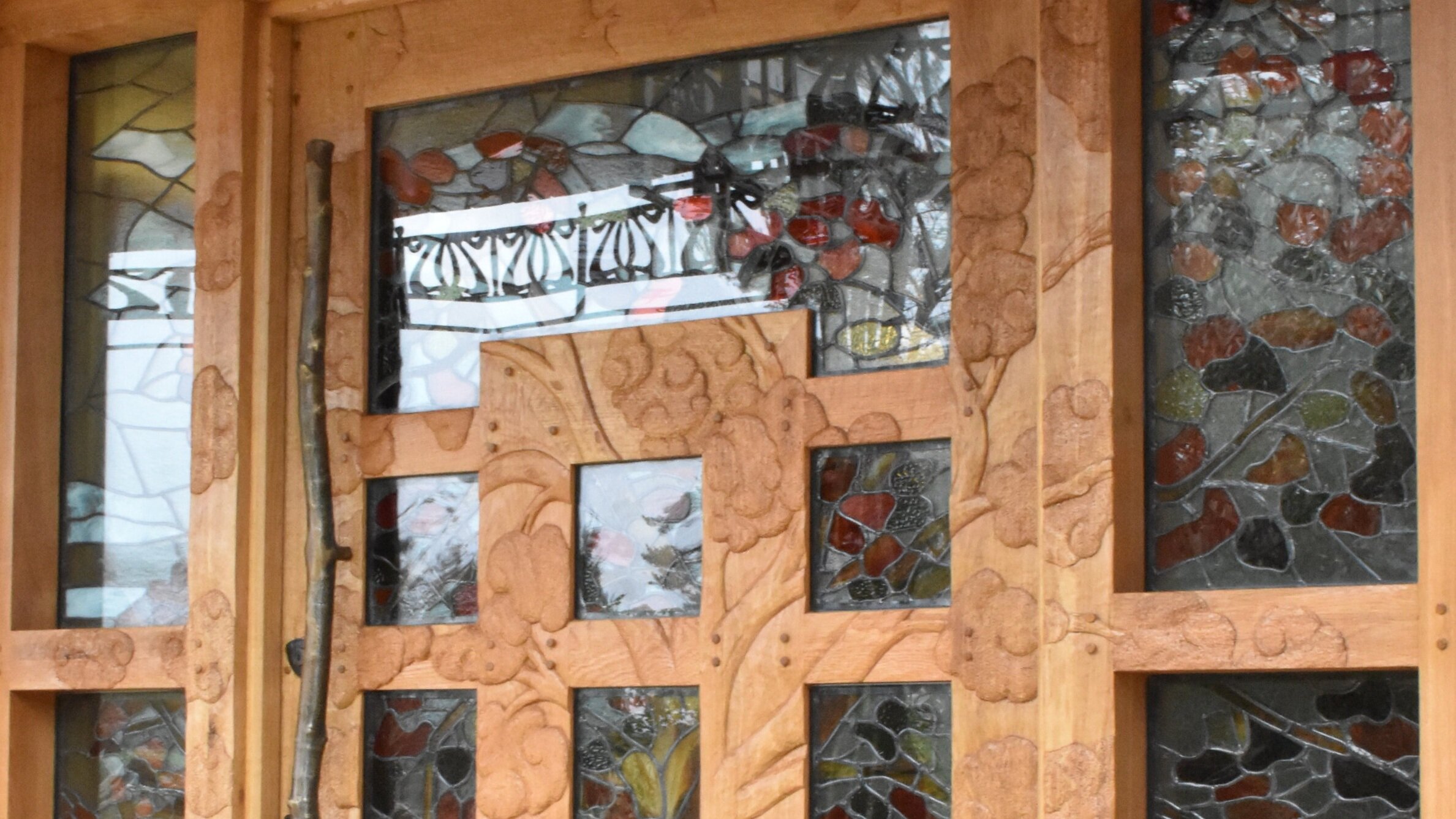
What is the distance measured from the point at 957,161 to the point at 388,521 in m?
1.20

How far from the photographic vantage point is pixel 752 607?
113 inches

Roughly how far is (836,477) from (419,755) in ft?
2.98

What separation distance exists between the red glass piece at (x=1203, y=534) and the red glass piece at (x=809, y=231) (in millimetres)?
714

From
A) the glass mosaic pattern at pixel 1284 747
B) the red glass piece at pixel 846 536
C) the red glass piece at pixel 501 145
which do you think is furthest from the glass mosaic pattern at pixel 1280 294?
the red glass piece at pixel 501 145

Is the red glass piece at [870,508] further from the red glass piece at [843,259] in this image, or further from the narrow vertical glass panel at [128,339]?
the narrow vertical glass panel at [128,339]

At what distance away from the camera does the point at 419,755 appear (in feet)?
10.4

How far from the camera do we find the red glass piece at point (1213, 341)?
2.62 metres

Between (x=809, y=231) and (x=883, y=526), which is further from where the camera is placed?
(x=809, y=231)

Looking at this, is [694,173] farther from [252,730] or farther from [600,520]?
[252,730]

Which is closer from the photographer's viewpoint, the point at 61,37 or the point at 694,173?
the point at 694,173

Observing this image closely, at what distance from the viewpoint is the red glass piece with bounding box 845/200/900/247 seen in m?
2.88

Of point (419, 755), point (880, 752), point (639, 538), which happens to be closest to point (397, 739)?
point (419, 755)

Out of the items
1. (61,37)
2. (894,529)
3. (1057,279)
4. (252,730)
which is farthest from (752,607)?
(61,37)

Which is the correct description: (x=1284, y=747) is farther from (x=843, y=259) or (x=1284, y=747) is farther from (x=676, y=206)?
(x=676, y=206)
